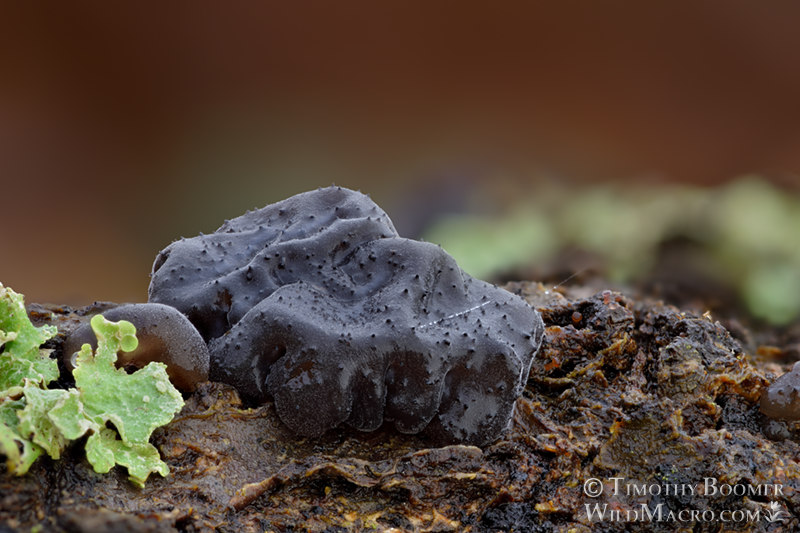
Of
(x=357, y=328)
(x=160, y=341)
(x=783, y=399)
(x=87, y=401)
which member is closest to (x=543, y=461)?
(x=357, y=328)

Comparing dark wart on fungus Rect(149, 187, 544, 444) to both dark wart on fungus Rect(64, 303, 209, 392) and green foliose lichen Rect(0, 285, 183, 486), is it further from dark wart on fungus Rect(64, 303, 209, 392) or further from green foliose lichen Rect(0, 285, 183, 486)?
green foliose lichen Rect(0, 285, 183, 486)

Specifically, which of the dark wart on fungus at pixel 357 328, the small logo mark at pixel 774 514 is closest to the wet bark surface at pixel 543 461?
the small logo mark at pixel 774 514

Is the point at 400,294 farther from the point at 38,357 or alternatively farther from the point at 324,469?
the point at 38,357

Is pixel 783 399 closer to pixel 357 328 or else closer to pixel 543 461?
pixel 543 461

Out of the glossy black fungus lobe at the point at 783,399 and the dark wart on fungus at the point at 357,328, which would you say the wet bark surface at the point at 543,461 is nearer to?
the glossy black fungus lobe at the point at 783,399

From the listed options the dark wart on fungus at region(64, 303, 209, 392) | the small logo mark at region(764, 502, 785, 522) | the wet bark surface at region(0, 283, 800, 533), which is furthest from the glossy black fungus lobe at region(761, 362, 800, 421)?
the dark wart on fungus at region(64, 303, 209, 392)
